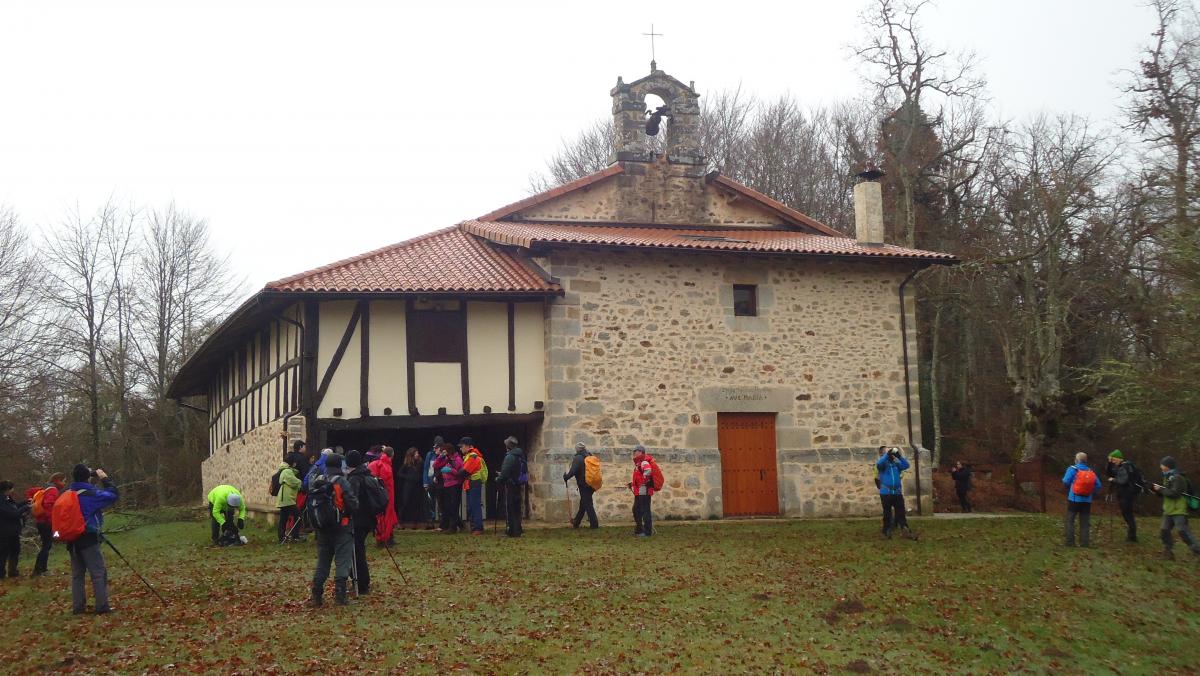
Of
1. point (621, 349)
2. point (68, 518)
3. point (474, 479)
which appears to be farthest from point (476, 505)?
point (68, 518)

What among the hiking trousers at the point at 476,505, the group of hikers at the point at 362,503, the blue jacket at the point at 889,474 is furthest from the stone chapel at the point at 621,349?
the blue jacket at the point at 889,474

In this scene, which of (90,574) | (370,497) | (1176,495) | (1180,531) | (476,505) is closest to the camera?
(90,574)

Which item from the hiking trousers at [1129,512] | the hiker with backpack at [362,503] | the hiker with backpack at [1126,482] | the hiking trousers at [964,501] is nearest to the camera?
the hiker with backpack at [362,503]

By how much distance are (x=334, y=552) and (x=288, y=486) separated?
4959 millimetres

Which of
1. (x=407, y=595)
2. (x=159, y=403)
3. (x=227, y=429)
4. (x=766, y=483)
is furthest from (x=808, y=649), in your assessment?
(x=159, y=403)

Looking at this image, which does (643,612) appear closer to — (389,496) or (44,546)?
(389,496)

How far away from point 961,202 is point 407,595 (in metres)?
24.3

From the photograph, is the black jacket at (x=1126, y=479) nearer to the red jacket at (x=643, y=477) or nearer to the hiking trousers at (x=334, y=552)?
the red jacket at (x=643, y=477)

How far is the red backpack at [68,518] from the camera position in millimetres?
9188

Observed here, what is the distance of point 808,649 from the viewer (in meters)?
8.79

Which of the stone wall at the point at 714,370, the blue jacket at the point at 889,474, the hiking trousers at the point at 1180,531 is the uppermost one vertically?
the stone wall at the point at 714,370

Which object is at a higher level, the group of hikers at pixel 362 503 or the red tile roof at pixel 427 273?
the red tile roof at pixel 427 273

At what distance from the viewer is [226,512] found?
14.9 m

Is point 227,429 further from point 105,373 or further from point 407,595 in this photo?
point 407,595
